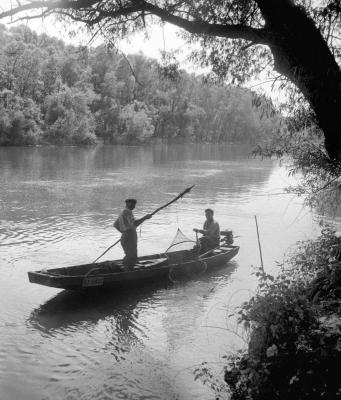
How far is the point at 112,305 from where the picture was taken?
11.0m

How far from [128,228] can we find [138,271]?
1099 mm

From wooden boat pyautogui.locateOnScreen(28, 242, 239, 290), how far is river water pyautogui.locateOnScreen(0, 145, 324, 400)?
328mm

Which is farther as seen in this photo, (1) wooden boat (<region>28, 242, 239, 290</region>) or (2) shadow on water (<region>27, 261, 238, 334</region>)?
(1) wooden boat (<region>28, 242, 239, 290</region>)

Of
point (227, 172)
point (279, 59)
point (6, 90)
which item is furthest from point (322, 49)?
point (6, 90)

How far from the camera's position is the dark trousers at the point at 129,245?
11703 mm

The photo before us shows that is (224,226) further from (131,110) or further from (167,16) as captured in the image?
(131,110)

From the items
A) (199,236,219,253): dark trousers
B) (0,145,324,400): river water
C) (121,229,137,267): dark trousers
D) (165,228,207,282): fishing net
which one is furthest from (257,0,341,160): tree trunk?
(199,236,219,253): dark trousers

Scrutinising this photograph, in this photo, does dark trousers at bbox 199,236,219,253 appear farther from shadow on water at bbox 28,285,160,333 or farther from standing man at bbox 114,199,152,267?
standing man at bbox 114,199,152,267

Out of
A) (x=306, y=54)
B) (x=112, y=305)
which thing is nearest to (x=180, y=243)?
(x=112, y=305)

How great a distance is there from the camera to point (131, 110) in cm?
8281

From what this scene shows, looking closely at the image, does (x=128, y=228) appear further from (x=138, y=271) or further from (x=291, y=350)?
(x=291, y=350)

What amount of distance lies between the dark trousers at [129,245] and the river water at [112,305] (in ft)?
2.53

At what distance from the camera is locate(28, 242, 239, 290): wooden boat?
10555mm

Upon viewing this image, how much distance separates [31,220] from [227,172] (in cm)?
2627
